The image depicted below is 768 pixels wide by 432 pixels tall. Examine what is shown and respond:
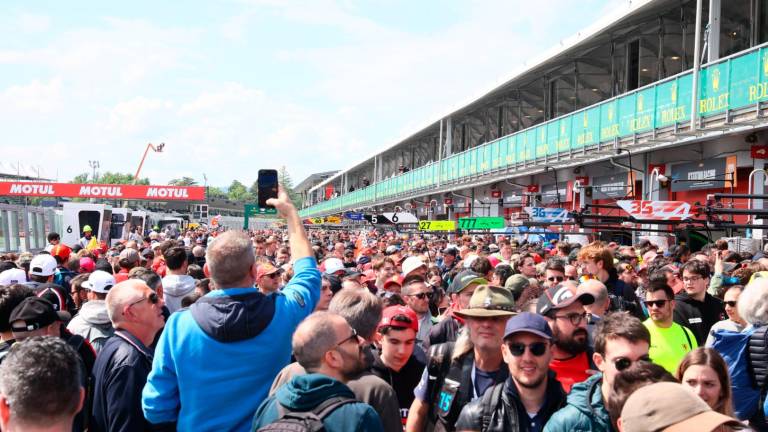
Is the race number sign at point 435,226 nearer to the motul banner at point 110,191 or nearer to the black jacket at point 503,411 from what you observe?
the black jacket at point 503,411

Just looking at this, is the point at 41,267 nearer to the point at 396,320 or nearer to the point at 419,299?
the point at 419,299

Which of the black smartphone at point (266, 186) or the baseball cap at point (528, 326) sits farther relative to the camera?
the black smartphone at point (266, 186)

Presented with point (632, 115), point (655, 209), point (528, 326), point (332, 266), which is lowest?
point (332, 266)

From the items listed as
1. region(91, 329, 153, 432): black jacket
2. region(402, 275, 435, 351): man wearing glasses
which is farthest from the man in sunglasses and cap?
region(402, 275, 435, 351): man wearing glasses

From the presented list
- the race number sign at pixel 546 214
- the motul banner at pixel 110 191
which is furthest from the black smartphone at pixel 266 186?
the motul banner at pixel 110 191

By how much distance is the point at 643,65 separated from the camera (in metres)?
24.9

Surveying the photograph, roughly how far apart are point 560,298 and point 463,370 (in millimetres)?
962

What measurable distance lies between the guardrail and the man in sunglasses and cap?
36.8 ft

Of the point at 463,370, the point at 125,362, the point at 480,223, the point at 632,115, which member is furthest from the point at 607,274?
the point at 632,115

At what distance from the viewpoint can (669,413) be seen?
2.00 metres

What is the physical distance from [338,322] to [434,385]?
1.13 meters

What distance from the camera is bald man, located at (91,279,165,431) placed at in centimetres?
376

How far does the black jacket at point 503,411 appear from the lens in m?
3.35

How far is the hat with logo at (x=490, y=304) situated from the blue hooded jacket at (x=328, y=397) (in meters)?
1.41
